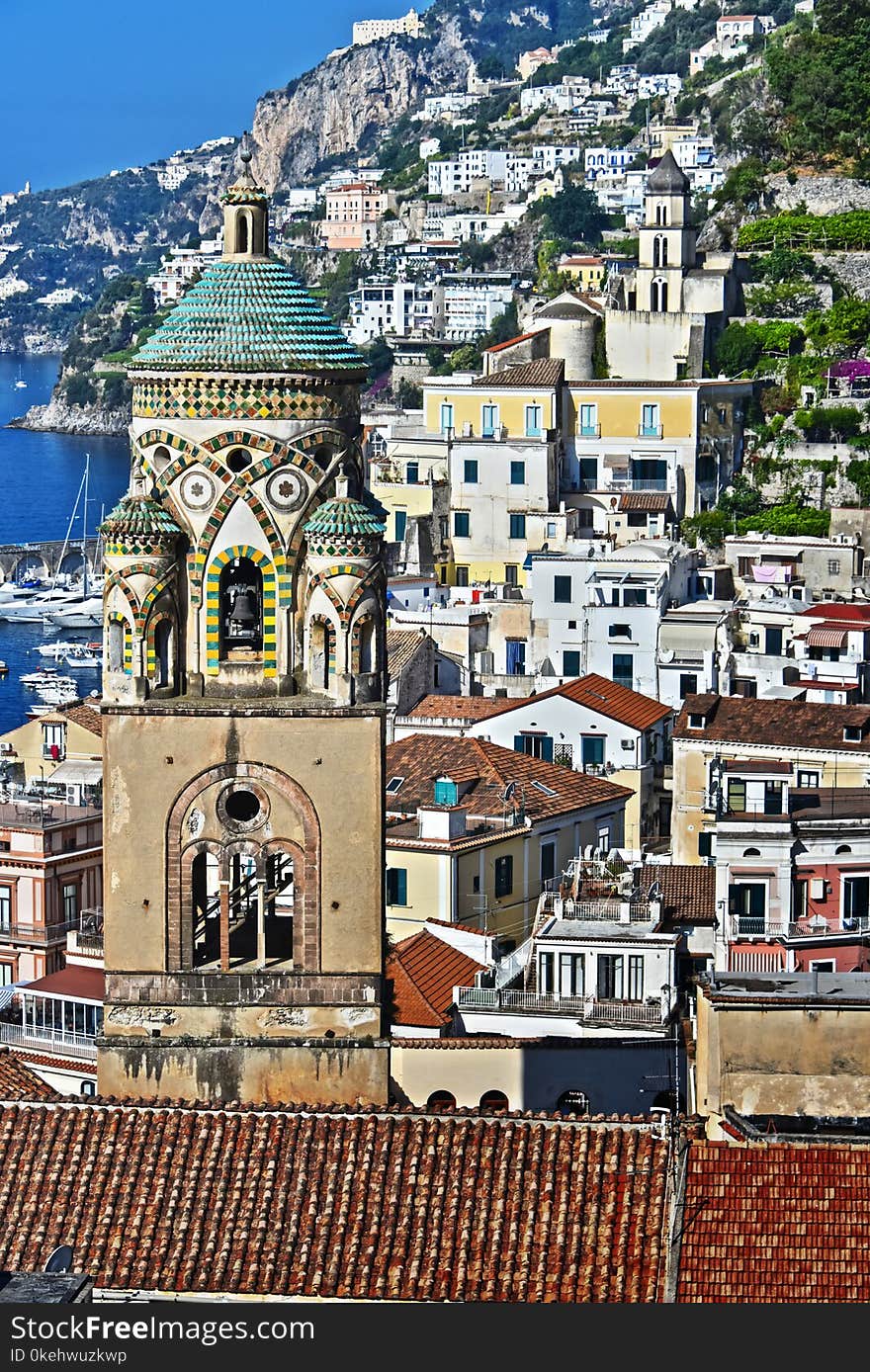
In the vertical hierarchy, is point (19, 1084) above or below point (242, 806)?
below

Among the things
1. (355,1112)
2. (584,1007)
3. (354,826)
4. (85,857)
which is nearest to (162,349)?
(354,826)

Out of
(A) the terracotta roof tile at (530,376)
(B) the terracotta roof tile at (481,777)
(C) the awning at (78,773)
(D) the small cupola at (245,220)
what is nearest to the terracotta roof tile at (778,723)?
(B) the terracotta roof tile at (481,777)

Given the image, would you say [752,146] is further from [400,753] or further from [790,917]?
[790,917]

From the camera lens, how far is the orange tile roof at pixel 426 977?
3153cm

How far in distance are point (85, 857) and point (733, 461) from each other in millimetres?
39687

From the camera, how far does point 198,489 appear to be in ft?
71.9

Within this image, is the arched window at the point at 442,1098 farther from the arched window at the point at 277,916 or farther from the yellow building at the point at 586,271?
the yellow building at the point at 586,271

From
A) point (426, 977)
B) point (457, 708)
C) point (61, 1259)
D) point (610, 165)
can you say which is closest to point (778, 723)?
point (457, 708)

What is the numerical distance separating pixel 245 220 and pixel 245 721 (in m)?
3.42

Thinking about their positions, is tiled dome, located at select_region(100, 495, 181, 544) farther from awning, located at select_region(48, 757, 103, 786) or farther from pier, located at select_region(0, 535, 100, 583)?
pier, located at select_region(0, 535, 100, 583)

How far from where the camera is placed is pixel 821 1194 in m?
19.1

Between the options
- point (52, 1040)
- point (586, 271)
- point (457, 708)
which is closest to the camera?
point (52, 1040)

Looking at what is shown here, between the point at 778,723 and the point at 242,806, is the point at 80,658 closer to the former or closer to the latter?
the point at 778,723

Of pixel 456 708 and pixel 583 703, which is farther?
pixel 456 708
